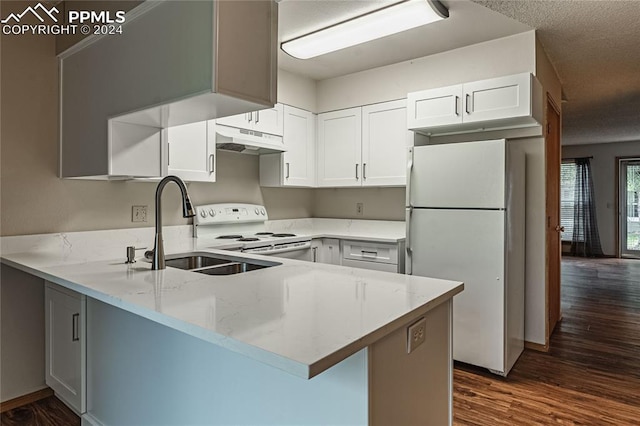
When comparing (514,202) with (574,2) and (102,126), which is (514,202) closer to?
(574,2)

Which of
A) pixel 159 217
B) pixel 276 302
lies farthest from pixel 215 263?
pixel 276 302

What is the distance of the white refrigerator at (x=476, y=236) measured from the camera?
8.84ft

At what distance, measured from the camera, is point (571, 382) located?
8.68 feet

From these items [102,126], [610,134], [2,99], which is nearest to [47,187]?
[2,99]

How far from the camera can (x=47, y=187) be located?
246cm

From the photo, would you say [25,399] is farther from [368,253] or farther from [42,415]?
[368,253]

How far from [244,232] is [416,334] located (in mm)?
2620

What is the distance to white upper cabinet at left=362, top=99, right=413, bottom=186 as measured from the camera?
359 cm

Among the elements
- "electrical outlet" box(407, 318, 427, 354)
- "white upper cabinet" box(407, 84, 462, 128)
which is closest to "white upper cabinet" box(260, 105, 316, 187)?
"white upper cabinet" box(407, 84, 462, 128)

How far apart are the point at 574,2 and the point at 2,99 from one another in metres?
3.48

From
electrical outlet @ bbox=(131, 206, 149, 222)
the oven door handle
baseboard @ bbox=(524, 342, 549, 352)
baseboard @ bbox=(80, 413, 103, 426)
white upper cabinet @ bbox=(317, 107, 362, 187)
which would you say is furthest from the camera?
white upper cabinet @ bbox=(317, 107, 362, 187)

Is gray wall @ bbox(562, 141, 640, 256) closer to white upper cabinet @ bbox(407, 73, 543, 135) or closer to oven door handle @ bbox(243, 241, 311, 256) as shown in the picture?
white upper cabinet @ bbox(407, 73, 543, 135)

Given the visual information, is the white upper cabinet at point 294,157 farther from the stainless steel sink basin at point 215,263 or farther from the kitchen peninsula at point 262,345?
the kitchen peninsula at point 262,345

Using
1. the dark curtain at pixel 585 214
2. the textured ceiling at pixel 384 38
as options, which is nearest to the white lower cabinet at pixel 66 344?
the textured ceiling at pixel 384 38
